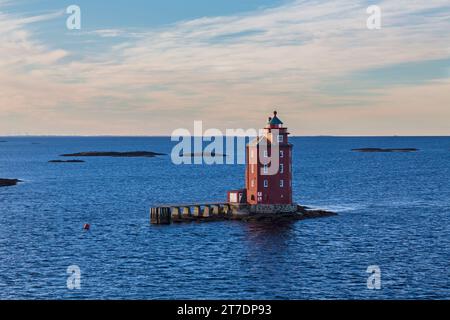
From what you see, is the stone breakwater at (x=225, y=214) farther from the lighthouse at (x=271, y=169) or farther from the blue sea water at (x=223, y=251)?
Result: the blue sea water at (x=223, y=251)

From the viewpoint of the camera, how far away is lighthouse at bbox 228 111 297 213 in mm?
77750

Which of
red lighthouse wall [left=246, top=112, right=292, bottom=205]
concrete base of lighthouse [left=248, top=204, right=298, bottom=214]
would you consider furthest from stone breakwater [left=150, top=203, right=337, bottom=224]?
red lighthouse wall [left=246, top=112, right=292, bottom=205]

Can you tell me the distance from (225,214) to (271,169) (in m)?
9.57

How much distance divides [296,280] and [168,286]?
10.7 meters

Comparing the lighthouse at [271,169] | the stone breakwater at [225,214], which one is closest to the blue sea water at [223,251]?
the stone breakwater at [225,214]

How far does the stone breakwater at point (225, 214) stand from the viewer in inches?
3076

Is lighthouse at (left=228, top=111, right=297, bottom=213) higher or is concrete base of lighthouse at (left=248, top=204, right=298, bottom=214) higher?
lighthouse at (left=228, top=111, right=297, bottom=213)

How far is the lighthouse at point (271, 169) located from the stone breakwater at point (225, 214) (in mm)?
813

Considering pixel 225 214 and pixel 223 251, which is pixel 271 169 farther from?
pixel 223 251

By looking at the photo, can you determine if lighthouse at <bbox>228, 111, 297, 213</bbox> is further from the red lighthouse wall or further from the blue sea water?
the blue sea water

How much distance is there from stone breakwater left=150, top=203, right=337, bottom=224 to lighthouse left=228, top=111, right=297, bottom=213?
2.67 feet

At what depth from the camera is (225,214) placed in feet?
267

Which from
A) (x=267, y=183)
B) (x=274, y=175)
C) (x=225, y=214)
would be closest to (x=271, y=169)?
(x=274, y=175)
